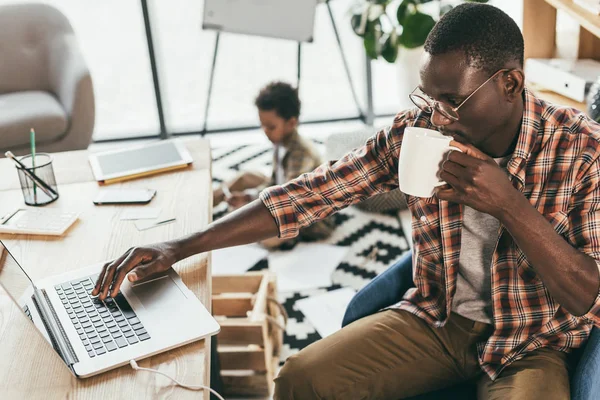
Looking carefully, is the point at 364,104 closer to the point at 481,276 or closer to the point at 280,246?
the point at 280,246

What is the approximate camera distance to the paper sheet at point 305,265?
2.48 m

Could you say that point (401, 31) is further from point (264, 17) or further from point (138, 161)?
point (138, 161)

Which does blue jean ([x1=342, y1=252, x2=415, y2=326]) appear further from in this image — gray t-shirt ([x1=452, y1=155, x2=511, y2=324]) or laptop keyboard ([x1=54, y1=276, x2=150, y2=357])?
laptop keyboard ([x1=54, y1=276, x2=150, y2=357])

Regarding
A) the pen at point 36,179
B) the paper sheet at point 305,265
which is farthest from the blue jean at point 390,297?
the paper sheet at point 305,265

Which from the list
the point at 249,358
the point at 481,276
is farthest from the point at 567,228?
the point at 249,358

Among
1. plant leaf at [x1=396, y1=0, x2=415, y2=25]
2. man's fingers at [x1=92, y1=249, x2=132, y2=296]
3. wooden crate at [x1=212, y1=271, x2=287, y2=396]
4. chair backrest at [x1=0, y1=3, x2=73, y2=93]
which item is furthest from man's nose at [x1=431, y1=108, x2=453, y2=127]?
chair backrest at [x1=0, y1=3, x2=73, y2=93]

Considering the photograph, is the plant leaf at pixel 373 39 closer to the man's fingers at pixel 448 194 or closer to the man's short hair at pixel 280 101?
the man's short hair at pixel 280 101

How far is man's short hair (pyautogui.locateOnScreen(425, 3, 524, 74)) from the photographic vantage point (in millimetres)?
1214

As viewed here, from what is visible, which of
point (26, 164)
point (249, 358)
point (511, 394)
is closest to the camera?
point (511, 394)

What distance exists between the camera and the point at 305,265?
2.61 metres

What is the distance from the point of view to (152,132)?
4066 millimetres

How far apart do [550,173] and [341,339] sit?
54cm

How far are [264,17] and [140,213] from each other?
215cm

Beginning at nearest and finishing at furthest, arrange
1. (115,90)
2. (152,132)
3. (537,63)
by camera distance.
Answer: (537,63) < (152,132) < (115,90)
